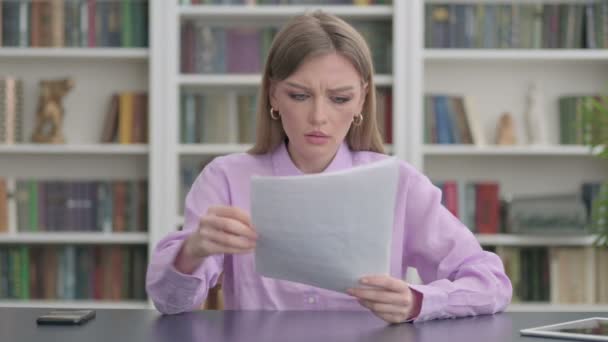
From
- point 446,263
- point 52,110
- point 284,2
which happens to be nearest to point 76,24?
point 52,110

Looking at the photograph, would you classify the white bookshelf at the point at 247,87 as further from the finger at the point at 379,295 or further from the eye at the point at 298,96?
the finger at the point at 379,295

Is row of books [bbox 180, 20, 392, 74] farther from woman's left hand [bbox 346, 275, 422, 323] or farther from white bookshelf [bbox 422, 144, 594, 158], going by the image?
woman's left hand [bbox 346, 275, 422, 323]

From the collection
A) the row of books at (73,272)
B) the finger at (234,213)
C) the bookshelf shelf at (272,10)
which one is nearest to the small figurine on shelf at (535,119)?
the bookshelf shelf at (272,10)

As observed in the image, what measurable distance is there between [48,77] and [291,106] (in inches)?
96.3

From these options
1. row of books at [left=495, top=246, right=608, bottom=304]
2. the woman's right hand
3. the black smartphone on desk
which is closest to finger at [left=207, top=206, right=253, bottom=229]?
the woman's right hand

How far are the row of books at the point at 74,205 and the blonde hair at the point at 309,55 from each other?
1925 mm

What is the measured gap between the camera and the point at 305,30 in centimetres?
163

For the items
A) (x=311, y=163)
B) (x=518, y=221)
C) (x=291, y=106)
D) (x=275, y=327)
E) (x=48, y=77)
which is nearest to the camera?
(x=275, y=327)

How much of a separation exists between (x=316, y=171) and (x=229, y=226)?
554 millimetres

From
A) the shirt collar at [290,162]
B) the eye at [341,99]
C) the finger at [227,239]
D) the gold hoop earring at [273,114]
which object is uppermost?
the eye at [341,99]

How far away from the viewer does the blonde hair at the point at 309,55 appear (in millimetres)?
1597

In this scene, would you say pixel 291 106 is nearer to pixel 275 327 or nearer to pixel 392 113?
pixel 275 327

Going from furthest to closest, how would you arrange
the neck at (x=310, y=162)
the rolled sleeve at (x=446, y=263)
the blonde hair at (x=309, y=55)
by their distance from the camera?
1. the neck at (x=310, y=162)
2. the blonde hair at (x=309, y=55)
3. the rolled sleeve at (x=446, y=263)

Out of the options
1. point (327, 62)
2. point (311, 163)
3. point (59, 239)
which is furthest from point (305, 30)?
point (59, 239)
